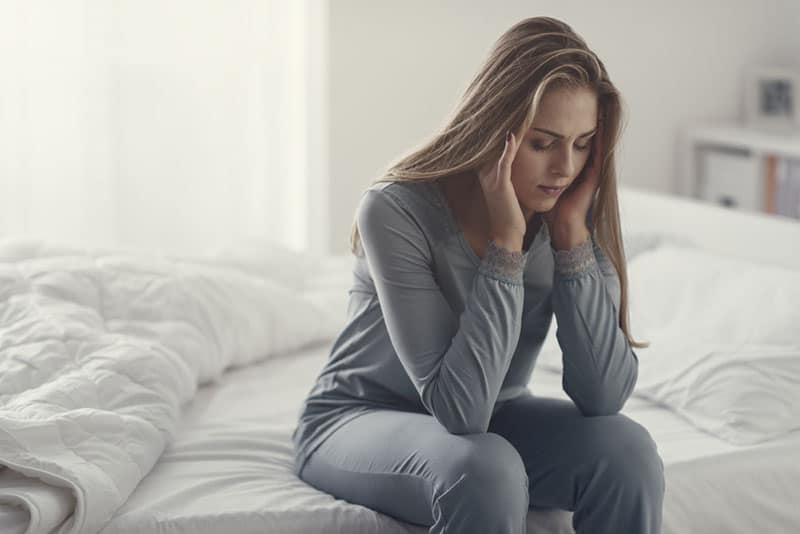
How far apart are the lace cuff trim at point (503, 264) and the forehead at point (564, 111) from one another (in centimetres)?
17

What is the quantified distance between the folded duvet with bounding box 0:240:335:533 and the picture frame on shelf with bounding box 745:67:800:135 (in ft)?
6.62

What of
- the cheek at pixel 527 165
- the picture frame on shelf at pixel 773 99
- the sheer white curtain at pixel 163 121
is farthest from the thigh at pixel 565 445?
the picture frame on shelf at pixel 773 99

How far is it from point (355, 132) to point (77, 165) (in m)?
0.83

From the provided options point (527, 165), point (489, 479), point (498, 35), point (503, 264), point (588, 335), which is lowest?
point (489, 479)

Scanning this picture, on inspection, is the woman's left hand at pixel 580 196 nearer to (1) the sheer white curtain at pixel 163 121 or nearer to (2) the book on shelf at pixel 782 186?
(1) the sheer white curtain at pixel 163 121

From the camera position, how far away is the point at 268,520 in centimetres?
142

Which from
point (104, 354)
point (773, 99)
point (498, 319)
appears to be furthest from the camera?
point (773, 99)

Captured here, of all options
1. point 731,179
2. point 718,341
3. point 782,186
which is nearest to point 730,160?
point 731,179

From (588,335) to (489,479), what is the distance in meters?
0.29

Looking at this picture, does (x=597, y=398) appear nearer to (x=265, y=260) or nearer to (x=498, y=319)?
(x=498, y=319)

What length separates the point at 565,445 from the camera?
4.78 ft

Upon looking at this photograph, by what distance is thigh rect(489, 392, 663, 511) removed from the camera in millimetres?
1420

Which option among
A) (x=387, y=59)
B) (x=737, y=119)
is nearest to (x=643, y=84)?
(x=737, y=119)

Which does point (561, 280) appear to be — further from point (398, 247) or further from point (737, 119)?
point (737, 119)
